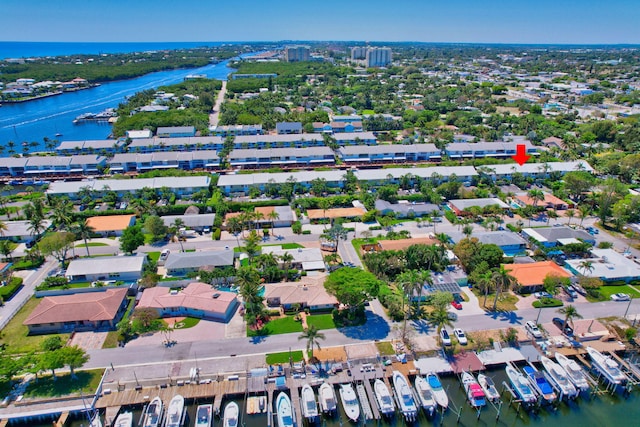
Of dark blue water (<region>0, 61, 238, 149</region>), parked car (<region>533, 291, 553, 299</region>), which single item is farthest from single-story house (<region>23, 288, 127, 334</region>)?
dark blue water (<region>0, 61, 238, 149</region>)

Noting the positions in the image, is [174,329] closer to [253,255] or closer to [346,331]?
[253,255]

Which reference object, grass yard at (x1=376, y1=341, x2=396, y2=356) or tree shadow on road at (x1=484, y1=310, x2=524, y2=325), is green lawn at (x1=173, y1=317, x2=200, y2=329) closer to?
grass yard at (x1=376, y1=341, x2=396, y2=356)

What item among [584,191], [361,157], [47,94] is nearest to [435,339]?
[584,191]

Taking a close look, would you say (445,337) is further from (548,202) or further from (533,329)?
(548,202)

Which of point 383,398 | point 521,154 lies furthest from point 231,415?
point 521,154

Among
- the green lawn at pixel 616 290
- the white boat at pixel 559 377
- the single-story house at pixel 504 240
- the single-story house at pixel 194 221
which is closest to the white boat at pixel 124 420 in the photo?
the single-story house at pixel 194 221

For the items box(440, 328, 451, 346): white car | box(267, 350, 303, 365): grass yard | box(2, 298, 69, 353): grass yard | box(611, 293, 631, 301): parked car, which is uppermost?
box(440, 328, 451, 346): white car
